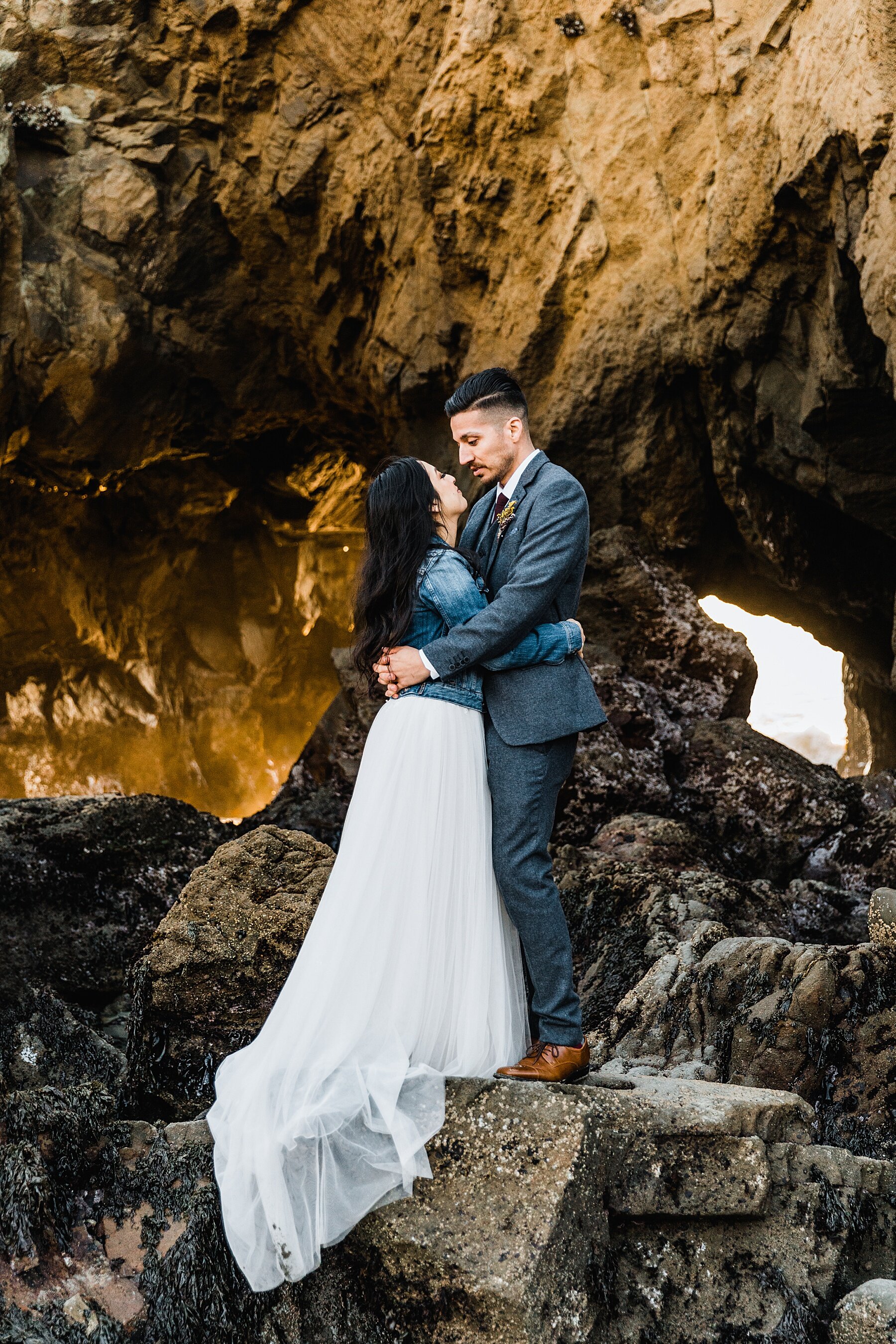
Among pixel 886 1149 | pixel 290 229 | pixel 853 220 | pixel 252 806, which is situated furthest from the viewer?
pixel 252 806

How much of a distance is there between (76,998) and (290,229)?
792cm

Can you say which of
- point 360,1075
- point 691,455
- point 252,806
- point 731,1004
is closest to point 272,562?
point 252,806

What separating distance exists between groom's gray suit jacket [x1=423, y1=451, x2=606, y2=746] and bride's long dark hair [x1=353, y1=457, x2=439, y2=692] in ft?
0.70

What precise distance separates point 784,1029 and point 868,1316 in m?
1.70

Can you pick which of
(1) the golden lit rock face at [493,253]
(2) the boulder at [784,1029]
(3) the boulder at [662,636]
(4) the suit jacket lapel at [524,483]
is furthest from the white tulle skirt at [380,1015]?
(3) the boulder at [662,636]

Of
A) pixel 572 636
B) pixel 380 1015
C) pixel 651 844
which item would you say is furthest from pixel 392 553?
pixel 651 844

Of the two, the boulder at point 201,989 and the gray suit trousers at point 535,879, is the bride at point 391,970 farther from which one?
the boulder at point 201,989

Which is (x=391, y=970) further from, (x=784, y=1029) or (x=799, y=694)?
(x=799, y=694)

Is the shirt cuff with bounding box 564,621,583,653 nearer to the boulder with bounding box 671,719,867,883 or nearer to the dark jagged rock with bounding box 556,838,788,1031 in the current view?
the dark jagged rock with bounding box 556,838,788,1031

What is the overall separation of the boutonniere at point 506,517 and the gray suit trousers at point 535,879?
667 mm

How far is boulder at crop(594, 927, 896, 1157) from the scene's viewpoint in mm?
4074

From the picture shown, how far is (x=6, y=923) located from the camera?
6535mm

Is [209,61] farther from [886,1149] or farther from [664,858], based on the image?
[886,1149]

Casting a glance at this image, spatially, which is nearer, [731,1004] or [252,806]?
[731,1004]
